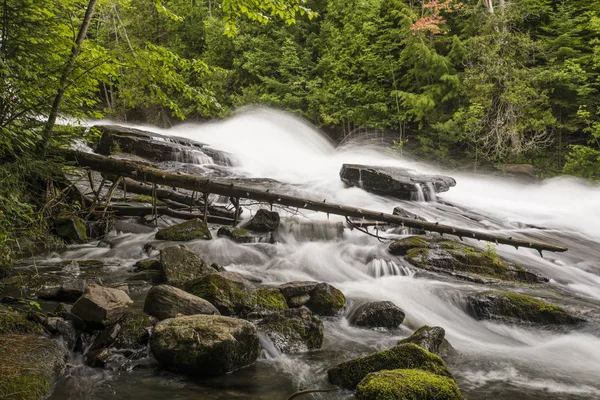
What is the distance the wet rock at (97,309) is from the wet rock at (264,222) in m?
5.46

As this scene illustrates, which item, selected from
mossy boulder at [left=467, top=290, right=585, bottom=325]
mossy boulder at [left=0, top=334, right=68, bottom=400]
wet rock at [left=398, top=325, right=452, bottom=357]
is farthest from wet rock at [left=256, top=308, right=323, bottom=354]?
mossy boulder at [left=467, top=290, right=585, bottom=325]

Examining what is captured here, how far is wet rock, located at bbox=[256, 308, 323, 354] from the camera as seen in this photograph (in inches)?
181

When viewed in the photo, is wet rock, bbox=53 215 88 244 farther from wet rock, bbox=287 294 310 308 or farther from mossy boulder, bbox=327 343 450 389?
mossy boulder, bbox=327 343 450 389

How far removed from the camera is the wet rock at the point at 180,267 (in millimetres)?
6180

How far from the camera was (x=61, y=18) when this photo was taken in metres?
5.45

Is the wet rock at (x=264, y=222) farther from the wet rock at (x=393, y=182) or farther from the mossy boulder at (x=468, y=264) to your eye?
the wet rock at (x=393, y=182)

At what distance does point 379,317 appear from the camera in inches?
222

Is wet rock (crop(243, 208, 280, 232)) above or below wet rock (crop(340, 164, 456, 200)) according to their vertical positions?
below

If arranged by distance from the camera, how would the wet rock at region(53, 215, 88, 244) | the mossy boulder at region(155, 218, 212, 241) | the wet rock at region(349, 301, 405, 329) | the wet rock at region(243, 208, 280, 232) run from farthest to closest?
the wet rock at region(243, 208, 280, 232), the mossy boulder at region(155, 218, 212, 241), the wet rock at region(53, 215, 88, 244), the wet rock at region(349, 301, 405, 329)

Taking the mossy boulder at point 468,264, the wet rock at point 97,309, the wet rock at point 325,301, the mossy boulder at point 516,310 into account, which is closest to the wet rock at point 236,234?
the wet rock at point 325,301

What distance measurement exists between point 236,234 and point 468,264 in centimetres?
516

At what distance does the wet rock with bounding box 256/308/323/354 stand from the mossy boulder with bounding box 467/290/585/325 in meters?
3.05

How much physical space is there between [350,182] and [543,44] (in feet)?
37.8

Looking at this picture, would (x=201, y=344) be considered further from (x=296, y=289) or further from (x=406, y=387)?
(x=296, y=289)
